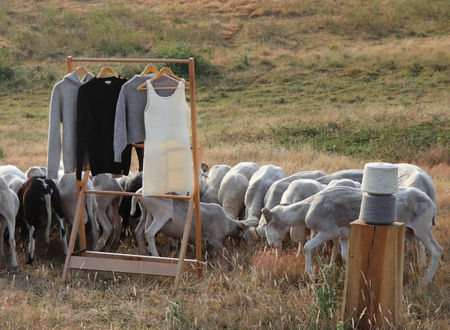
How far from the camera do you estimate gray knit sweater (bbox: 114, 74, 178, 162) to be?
22.4ft

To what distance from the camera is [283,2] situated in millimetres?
37750

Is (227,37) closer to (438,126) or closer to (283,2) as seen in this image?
(283,2)

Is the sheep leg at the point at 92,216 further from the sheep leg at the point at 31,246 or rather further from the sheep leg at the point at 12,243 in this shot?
the sheep leg at the point at 12,243

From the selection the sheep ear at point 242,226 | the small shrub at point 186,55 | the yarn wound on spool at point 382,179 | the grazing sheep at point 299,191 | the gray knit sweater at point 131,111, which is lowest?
the sheep ear at point 242,226

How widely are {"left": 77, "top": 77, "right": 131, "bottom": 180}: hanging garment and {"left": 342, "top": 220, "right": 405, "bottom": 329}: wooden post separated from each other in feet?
10.8

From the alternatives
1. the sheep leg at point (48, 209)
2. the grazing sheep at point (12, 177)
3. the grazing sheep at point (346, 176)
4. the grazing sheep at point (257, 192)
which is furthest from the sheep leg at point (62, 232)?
the grazing sheep at point (346, 176)

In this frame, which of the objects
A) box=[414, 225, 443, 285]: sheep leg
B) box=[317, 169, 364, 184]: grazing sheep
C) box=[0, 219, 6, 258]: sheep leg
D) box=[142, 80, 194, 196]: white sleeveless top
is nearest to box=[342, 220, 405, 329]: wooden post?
box=[414, 225, 443, 285]: sheep leg

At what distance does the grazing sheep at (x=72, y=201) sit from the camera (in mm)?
8195

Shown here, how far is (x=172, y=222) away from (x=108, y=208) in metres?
1.29

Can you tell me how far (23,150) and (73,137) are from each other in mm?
8529

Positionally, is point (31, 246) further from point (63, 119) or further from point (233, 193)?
point (233, 193)

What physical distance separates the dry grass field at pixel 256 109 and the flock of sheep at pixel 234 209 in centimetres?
29

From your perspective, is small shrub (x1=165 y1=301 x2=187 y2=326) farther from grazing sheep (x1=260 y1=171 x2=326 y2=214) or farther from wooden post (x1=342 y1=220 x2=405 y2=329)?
grazing sheep (x1=260 y1=171 x2=326 y2=214)

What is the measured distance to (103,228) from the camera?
8.52 m
